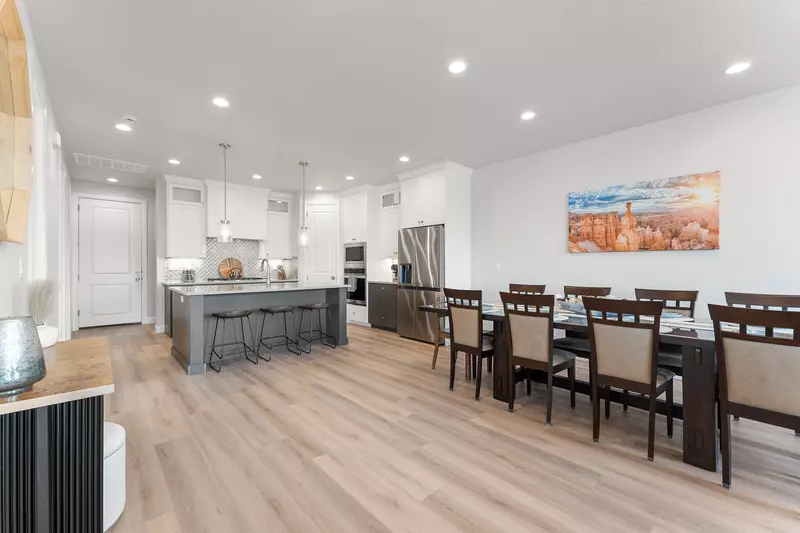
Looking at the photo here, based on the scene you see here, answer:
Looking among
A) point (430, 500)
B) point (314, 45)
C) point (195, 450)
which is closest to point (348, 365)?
point (195, 450)

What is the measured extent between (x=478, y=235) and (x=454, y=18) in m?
3.63

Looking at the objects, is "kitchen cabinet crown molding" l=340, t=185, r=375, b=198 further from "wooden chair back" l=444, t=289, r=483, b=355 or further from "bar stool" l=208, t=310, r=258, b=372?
"wooden chair back" l=444, t=289, r=483, b=355

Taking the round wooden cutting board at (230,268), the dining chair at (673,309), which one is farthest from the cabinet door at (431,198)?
the round wooden cutting board at (230,268)

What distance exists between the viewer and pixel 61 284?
4.71 meters

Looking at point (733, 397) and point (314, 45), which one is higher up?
point (314, 45)

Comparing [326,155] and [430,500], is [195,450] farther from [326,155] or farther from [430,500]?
[326,155]

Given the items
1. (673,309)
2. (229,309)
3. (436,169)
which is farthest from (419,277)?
(673,309)

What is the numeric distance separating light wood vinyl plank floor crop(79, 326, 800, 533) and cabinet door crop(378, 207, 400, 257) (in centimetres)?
323

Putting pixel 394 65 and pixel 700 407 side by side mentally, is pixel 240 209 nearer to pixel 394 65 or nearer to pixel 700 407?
pixel 394 65

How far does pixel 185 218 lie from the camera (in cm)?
618

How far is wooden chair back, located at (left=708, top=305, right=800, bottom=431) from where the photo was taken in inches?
67.6

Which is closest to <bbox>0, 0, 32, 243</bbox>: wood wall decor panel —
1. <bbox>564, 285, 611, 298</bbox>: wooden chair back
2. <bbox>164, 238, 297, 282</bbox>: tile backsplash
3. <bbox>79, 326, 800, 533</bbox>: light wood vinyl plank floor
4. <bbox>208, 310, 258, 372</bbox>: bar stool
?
<bbox>79, 326, 800, 533</bbox>: light wood vinyl plank floor

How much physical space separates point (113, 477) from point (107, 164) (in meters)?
5.37

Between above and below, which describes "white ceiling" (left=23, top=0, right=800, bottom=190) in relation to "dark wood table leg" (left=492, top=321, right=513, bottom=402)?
above
